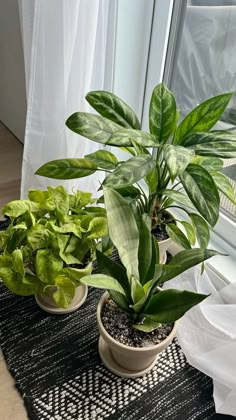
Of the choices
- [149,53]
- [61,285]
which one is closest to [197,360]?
[61,285]

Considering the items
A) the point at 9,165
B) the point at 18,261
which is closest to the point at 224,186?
the point at 18,261

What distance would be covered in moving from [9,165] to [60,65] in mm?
722

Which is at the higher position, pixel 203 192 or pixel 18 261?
pixel 203 192

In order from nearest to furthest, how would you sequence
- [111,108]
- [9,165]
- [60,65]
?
[111,108] < [60,65] < [9,165]

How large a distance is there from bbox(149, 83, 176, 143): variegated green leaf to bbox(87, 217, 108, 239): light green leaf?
0.82ft

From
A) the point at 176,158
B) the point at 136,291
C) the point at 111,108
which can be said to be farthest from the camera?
the point at 111,108

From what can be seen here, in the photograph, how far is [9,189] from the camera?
1588mm

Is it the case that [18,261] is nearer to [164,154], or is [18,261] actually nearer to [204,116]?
[164,154]

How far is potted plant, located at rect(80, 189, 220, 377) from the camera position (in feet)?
2.59

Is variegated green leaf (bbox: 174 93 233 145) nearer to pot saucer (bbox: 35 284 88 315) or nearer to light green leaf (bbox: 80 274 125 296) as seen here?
light green leaf (bbox: 80 274 125 296)

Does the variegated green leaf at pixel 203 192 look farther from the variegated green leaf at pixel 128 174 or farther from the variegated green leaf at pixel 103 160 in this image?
the variegated green leaf at pixel 103 160

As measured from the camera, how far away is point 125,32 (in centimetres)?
124

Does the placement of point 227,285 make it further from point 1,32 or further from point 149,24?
point 1,32

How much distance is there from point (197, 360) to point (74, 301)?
0.38 metres
